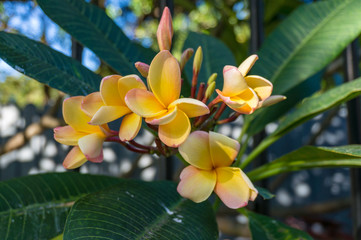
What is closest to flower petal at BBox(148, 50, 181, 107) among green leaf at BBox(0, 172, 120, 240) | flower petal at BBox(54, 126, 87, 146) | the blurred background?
flower petal at BBox(54, 126, 87, 146)

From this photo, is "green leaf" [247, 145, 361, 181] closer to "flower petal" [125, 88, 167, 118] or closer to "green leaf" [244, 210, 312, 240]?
"green leaf" [244, 210, 312, 240]

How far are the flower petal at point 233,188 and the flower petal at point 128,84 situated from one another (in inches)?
4.9

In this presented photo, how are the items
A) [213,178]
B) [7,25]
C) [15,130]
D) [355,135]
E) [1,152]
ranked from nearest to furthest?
1. [213,178]
2. [355,135]
3. [1,152]
4. [7,25]
5. [15,130]

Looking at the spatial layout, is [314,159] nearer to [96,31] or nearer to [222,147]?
[222,147]

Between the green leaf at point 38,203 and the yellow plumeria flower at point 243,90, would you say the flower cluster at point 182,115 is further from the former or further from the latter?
the green leaf at point 38,203

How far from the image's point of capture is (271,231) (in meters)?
0.51

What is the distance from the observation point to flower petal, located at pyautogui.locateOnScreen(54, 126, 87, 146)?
1.34ft

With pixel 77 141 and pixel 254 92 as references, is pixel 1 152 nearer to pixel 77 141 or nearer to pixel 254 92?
pixel 77 141

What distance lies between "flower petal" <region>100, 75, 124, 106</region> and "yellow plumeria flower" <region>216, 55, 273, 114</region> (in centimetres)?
11

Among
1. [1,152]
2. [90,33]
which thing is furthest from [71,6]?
[1,152]

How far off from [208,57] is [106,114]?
0.44m

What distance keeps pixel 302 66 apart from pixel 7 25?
187cm

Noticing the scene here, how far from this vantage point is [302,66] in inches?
25.4

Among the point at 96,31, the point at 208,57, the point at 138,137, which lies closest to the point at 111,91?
the point at 96,31
